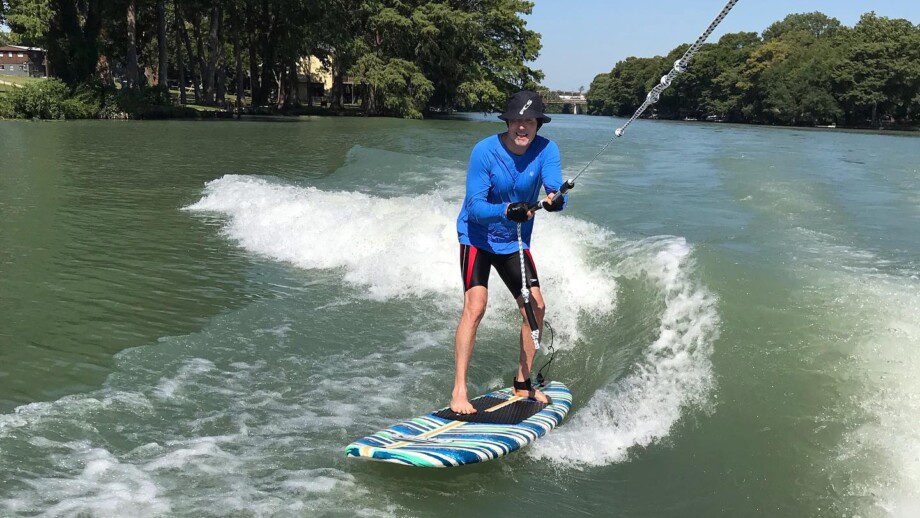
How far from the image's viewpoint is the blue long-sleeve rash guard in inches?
196

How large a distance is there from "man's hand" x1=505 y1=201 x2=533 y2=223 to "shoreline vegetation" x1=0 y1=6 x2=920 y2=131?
42.3m

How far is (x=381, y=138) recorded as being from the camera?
3419 cm

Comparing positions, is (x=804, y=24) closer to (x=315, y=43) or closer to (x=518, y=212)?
(x=315, y=43)

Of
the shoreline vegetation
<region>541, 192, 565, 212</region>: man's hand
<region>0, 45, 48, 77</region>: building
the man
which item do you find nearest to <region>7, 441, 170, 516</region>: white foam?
the man

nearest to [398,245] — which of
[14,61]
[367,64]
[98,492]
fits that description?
[98,492]

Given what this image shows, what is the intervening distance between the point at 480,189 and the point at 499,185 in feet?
0.50

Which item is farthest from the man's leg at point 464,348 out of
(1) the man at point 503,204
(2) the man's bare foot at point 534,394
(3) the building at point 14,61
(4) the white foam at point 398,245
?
(3) the building at point 14,61

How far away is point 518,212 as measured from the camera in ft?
15.5

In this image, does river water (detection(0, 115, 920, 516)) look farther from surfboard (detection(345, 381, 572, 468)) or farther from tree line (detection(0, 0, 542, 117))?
tree line (detection(0, 0, 542, 117))

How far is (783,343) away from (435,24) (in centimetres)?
5938

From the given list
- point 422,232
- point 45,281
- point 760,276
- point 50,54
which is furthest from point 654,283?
point 50,54

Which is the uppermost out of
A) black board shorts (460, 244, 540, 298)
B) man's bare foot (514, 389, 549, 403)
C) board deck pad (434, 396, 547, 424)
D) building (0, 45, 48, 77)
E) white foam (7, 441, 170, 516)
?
building (0, 45, 48, 77)

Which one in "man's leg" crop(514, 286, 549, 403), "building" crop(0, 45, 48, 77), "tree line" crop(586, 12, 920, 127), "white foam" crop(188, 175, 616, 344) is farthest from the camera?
"building" crop(0, 45, 48, 77)

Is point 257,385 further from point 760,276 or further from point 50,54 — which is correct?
point 50,54
